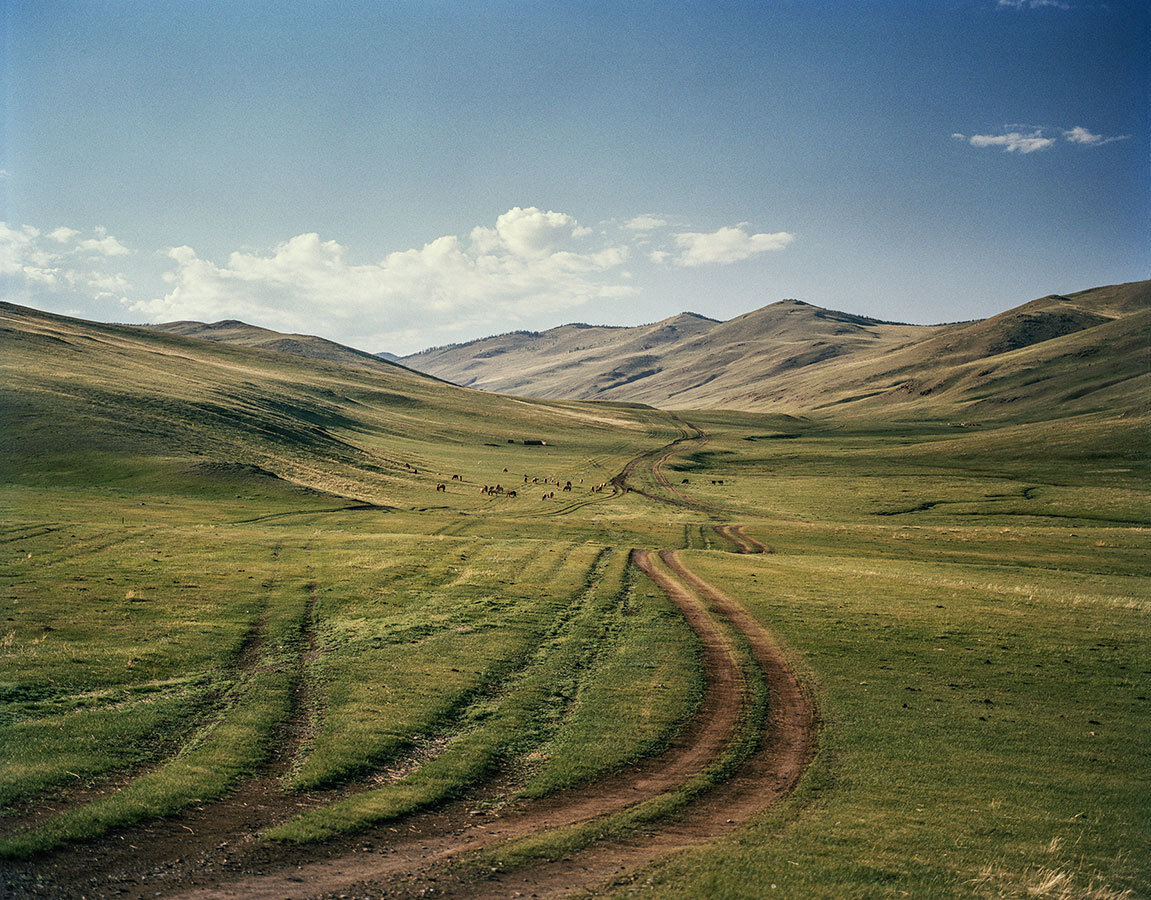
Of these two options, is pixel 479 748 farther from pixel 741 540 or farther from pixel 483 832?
pixel 741 540

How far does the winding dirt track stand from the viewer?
41.1 feet

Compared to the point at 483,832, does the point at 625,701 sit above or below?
above

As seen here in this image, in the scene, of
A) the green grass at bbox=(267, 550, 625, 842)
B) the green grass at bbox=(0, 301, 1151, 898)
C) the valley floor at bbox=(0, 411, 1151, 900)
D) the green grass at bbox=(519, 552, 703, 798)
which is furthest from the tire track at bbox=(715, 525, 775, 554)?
the green grass at bbox=(267, 550, 625, 842)

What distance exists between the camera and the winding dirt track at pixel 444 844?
1254cm

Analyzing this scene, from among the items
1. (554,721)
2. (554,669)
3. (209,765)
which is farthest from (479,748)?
(209,765)

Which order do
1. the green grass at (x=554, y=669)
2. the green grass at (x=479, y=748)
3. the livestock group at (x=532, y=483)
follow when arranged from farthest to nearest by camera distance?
the livestock group at (x=532, y=483), the green grass at (x=554, y=669), the green grass at (x=479, y=748)

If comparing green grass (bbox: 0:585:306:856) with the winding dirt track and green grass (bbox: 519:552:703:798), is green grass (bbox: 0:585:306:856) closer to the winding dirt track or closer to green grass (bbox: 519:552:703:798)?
the winding dirt track

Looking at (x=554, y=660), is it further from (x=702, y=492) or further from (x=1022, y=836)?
(x=702, y=492)

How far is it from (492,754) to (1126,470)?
430 ft

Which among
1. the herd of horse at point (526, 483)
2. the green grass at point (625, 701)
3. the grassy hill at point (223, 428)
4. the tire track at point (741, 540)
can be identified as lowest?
the green grass at point (625, 701)

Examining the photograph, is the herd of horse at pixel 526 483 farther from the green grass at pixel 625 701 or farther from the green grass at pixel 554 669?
the green grass at pixel 625 701

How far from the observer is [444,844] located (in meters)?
14.1

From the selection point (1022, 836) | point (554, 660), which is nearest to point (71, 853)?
point (554, 660)

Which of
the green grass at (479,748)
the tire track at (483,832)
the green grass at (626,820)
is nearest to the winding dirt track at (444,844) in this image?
the tire track at (483,832)
